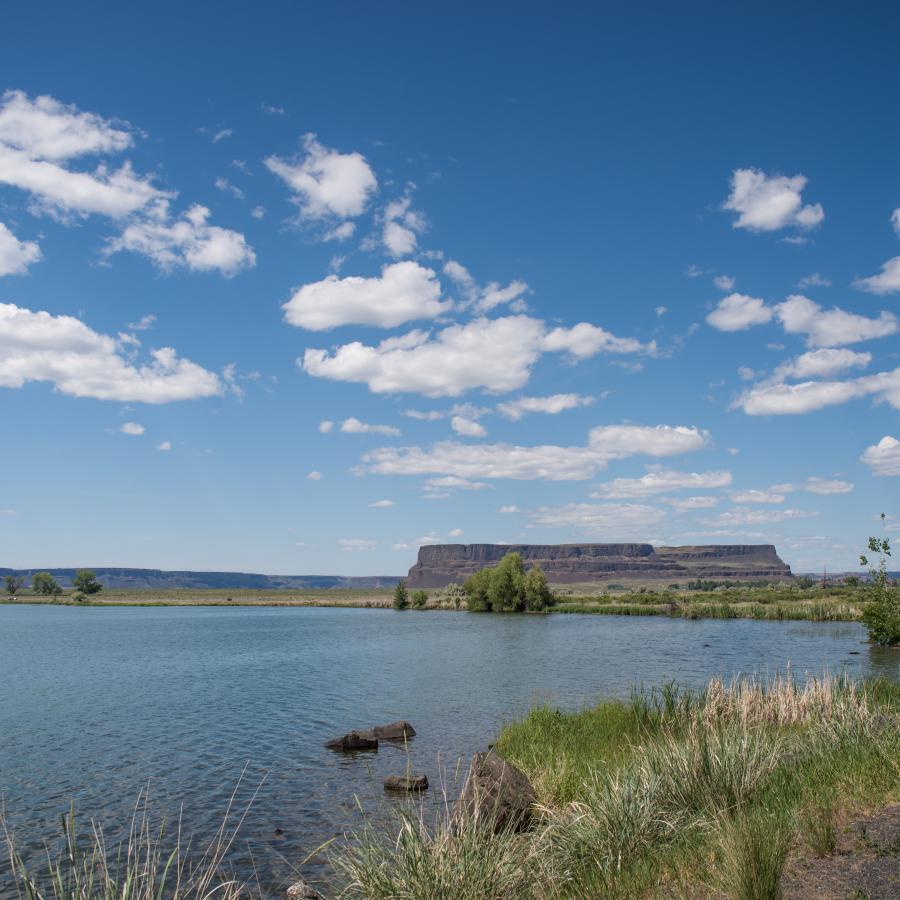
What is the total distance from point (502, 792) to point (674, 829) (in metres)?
4.16

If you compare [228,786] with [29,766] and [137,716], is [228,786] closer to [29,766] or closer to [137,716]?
[29,766]

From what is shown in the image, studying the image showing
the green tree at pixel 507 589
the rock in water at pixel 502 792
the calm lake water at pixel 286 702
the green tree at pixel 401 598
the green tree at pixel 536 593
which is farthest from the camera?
the green tree at pixel 401 598

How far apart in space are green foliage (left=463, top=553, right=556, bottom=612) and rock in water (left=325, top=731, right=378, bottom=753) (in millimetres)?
83820

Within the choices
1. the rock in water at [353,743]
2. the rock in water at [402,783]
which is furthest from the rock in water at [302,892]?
the rock in water at [353,743]

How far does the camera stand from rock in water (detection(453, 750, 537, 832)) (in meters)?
12.5

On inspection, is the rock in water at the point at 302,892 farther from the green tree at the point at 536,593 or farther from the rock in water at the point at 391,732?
the green tree at the point at 536,593

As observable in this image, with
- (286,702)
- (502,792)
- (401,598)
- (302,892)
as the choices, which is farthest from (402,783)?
(401,598)

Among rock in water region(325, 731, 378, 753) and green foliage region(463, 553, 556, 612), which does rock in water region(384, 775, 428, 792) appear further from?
green foliage region(463, 553, 556, 612)

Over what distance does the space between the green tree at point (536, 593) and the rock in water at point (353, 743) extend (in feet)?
272

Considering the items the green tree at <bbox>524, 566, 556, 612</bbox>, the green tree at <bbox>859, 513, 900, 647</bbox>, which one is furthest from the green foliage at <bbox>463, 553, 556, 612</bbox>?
the green tree at <bbox>859, 513, 900, 647</bbox>

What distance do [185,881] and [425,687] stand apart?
23753 mm

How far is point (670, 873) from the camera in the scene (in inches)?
318

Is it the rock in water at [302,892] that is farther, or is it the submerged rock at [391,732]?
the submerged rock at [391,732]

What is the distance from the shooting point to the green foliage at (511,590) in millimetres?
105812
